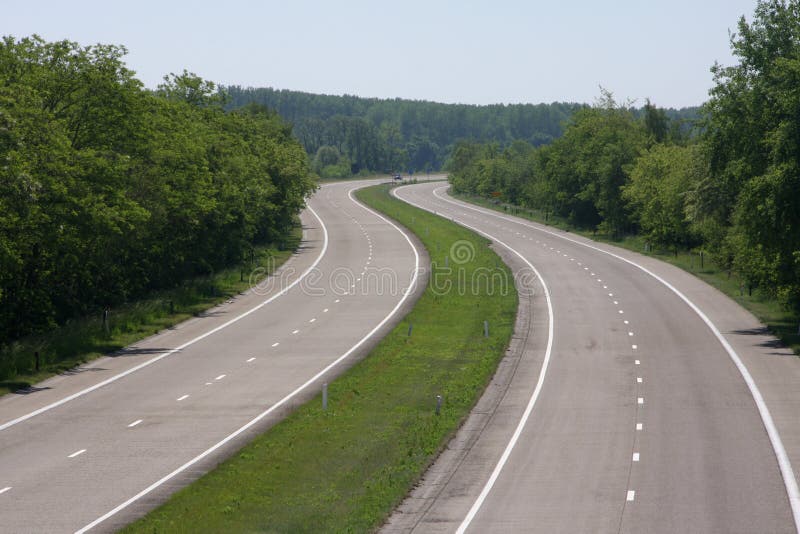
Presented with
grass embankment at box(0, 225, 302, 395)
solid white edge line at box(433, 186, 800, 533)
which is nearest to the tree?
solid white edge line at box(433, 186, 800, 533)

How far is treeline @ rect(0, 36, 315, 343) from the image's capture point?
3603 centimetres

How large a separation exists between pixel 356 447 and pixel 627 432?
7.36m

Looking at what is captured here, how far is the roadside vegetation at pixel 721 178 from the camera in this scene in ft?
128

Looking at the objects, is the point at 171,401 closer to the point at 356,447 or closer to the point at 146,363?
the point at 146,363

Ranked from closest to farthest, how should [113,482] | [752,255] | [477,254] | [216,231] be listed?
1. [113,482]
2. [752,255]
3. [216,231]
4. [477,254]

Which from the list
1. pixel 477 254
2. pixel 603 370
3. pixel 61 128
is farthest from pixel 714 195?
pixel 61 128

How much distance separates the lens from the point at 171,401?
31.6 m

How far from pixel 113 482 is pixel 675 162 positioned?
6456 cm

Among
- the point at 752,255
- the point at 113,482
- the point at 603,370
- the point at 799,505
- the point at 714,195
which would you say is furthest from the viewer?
the point at 714,195

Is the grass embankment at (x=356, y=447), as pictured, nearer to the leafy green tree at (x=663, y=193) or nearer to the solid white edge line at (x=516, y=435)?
the solid white edge line at (x=516, y=435)

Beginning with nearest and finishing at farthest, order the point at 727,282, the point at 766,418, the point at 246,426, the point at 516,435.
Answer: the point at 516,435 < the point at 246,426 < the point at 766,418 < the point at 727,282

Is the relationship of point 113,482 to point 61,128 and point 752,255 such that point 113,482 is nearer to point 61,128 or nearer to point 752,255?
point 61,128

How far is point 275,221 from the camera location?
81.2 m

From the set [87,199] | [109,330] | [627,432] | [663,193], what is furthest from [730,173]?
[663,193]
